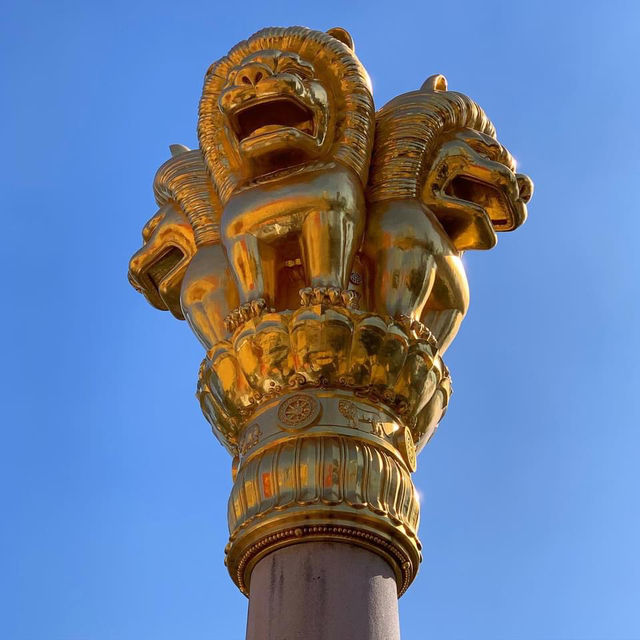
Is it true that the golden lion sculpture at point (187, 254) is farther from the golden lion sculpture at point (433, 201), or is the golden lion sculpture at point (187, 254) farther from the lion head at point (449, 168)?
the lion head at point (449, 168)

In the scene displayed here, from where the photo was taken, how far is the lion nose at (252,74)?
7613mm

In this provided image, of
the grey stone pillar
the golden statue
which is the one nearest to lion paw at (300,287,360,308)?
the golden statue

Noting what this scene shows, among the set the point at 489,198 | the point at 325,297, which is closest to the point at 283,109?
the point at 325,297

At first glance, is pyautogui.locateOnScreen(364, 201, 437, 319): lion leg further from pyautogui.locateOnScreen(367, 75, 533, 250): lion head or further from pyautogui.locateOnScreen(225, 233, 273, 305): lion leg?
pyautogui.locateOnScreen(225, 233, 273, 305): lion leg

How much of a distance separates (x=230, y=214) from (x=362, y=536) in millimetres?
2260

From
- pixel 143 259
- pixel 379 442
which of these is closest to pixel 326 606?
pixel 379 442

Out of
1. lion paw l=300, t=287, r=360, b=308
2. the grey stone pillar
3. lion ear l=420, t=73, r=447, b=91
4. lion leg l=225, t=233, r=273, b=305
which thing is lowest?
the grey stone pillar

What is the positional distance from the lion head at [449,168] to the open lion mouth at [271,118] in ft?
1.87

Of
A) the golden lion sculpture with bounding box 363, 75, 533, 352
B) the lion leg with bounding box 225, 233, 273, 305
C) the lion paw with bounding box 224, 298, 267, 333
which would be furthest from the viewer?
the golden lion sculpture with bounding box 363, 75, 533, 352

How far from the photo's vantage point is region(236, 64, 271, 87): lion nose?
25.0 feet

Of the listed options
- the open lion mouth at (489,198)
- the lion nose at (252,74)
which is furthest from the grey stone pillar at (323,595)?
the lion nose at (252,74)

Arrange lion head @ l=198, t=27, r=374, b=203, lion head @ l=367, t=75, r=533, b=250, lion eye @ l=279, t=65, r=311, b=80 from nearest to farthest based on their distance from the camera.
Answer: lion head @ l=198, t=27, r=374, b=203
lion eye @ l=279, t=65, r=311, b=80
lion head @ l=367, t=75, r=533, b=250

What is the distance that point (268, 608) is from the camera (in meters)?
6.10

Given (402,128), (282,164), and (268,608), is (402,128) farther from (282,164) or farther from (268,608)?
(268,608)
